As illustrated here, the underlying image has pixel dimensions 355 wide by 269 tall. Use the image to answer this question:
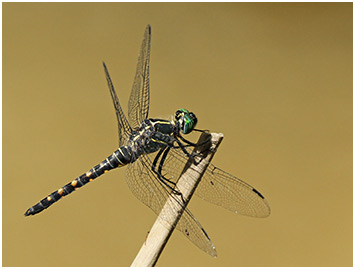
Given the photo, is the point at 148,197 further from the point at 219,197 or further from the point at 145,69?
the point at 145,69

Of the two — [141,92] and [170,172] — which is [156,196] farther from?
[141,92]

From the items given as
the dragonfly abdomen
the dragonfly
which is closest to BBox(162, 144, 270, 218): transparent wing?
the dragonfly

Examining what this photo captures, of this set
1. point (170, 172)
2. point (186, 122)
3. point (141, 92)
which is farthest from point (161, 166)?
point (141, 92)

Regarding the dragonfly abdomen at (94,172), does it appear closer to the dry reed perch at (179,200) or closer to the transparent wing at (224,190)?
the transparent wing at (224,190)

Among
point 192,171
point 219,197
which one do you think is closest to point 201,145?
point 192,171

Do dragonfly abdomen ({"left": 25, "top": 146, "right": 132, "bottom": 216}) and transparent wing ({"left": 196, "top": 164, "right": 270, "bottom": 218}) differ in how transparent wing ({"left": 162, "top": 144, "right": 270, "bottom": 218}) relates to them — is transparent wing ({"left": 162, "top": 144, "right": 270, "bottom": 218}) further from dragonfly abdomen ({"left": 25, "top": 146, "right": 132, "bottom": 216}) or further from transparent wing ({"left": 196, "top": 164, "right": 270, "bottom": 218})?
dragonfly abdomen ({"left": 25, "top": 146, "right": 132, "bottom": 216})

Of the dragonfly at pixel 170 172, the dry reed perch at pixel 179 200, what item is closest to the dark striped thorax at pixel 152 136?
the dragonfly at pixel 170 172
